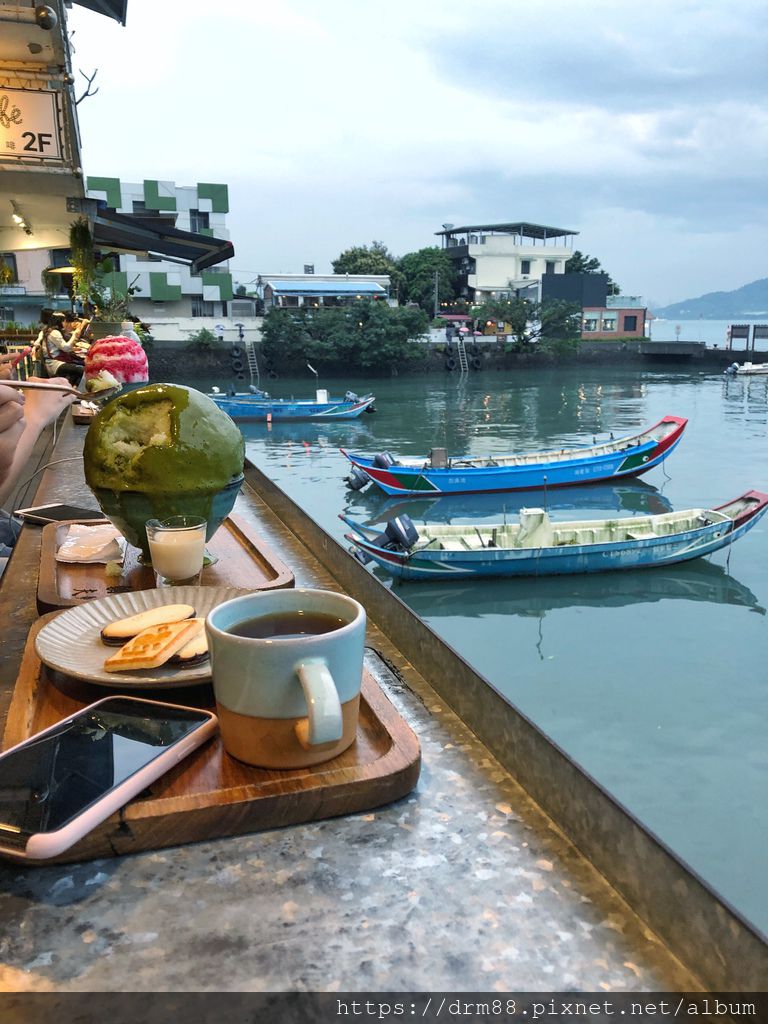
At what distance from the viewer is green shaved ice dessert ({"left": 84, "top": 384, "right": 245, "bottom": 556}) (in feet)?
4.99

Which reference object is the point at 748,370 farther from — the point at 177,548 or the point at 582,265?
the point at 177,548

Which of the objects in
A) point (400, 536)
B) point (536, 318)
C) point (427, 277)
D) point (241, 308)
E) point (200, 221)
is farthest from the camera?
point (427, 277)

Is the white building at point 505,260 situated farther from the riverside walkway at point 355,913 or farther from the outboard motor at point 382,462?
the riverside walkway at point 355,913

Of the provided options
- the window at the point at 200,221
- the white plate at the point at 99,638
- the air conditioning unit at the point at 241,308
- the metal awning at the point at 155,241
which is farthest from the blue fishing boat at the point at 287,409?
the white plate at the point at 99,638

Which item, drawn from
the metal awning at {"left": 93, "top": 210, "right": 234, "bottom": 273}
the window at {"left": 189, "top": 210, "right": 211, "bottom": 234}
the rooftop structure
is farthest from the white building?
the metal awning at {"left": 93, "top": 210, "right": 234, "bottom": 273}

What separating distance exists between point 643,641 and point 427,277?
4686cm

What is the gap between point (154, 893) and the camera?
2.51 feet

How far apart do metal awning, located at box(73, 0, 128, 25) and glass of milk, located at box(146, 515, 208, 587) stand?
7.12 meters

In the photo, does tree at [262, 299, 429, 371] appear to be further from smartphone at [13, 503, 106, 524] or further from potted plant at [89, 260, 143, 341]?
smartphone at [13, 503, 106, 524]

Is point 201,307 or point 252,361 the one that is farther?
point 201,307

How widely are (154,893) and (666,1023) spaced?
1.56 feet

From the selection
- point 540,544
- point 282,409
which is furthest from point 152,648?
point 282,409

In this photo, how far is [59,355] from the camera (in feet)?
21.6

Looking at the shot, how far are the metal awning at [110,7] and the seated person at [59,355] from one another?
2.88 m
